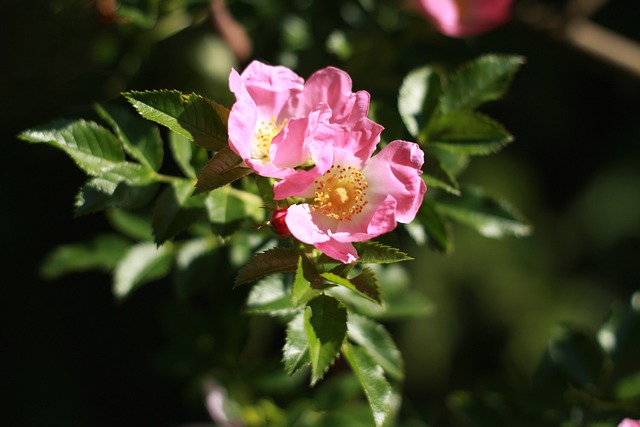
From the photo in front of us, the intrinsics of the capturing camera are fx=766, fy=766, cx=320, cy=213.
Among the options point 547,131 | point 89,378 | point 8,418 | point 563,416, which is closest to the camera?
point 563,416

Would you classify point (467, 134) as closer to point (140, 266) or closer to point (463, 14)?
point (463, 14)

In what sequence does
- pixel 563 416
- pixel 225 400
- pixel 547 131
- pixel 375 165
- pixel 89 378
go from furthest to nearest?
pixel 547 131 < pixel 89 378 < pixel 225 400 < pixel 563 416 < pixel 375 165

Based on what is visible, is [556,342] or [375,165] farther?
[556,342]

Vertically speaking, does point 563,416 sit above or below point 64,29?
below

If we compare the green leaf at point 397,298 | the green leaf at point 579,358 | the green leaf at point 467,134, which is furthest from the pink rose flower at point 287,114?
the green leaf at point 579,358

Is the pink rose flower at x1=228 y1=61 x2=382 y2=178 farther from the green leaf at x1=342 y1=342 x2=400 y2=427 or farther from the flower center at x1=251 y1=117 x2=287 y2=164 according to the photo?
the green leaf at x1=342 y1=342 x2=400 y2=427

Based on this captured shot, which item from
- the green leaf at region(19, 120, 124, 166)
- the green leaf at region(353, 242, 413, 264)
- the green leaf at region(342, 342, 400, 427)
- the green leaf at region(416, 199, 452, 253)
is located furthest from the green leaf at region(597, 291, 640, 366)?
the green leaf at region(19, 120, 124, 166)

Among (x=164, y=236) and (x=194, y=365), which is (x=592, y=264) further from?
(x=164, y=236)

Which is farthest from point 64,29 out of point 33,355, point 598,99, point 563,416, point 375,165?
point 598,99
